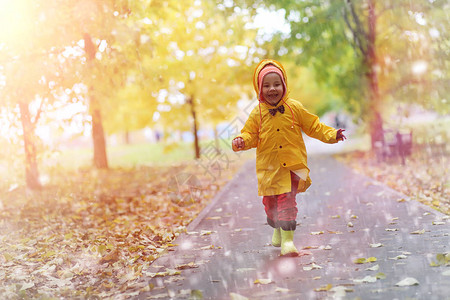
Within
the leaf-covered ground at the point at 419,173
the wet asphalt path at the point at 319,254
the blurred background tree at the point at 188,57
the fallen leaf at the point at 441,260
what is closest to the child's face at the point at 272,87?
the wet asphalt path at the point at 319,254

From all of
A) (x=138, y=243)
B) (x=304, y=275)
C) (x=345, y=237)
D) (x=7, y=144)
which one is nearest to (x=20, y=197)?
(x=7, y=144)

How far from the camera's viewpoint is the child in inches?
230

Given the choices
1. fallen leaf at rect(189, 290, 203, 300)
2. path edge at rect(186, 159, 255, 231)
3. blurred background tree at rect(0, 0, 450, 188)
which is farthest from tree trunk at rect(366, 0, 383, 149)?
fallen leaf at rect(189, 290, 203, 300)

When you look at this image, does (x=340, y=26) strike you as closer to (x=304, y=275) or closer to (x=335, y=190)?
(x=335, y=190)

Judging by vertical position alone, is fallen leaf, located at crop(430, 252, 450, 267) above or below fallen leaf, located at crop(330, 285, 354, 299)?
above

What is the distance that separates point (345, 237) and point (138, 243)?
2570mm

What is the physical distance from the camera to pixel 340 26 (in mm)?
16891

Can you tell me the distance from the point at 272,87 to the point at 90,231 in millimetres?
3956

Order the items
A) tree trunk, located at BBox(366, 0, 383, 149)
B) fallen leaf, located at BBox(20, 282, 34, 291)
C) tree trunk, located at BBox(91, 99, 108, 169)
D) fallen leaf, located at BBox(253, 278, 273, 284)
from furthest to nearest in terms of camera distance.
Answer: tree trunk, located at BBox(91, 99, 108, 169) → tree trunk, located at BBox(366, 0, 383, 149) → fallen leaf, located at BBox(20, 282, 34, 291) → fallen leaf, located at BBox(253, 278, 273, 284)

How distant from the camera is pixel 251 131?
6.00 meters

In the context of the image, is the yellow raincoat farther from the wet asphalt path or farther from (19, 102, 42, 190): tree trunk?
(19, 102, 42, 190): tree trunk

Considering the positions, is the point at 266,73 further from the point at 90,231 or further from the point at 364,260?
the point at 90,231

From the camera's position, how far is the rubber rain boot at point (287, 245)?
5.77 metres

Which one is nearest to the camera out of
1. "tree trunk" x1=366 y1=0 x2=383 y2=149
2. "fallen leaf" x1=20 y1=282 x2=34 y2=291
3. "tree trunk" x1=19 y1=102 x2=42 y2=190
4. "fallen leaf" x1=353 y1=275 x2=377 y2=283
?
"fallen leaf" x1=353 y1=275 x2=377 y2=283
